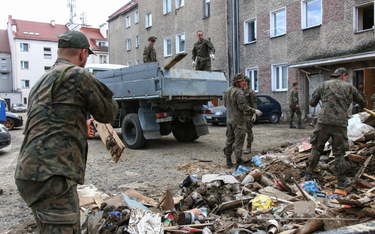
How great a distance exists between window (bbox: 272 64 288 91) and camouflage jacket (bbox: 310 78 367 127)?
1201 centimetres

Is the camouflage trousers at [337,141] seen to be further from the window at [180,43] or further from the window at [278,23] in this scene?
the window at [180,43]

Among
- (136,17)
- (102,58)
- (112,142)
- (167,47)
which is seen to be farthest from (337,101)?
(102,58)

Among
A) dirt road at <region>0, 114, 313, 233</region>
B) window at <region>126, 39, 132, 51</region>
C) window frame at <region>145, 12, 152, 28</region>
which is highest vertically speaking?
window frame at <region>145, 12, 152, 28</region>

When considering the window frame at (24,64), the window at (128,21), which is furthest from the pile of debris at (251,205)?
the window frame at (24,64)

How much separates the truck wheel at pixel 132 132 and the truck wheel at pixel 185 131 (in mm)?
1434

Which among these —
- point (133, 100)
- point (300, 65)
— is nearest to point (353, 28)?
point (300, 65)

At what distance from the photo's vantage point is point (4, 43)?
50688 mm

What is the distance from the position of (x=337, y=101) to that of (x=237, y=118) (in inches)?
75.3

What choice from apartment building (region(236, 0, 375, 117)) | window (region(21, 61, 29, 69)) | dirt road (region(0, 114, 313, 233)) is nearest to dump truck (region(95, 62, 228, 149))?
dirt road (region(0, 114, 313, 233))

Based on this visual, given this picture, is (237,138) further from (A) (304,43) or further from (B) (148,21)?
(B) (148,21)

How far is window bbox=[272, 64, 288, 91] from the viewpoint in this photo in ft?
54.5

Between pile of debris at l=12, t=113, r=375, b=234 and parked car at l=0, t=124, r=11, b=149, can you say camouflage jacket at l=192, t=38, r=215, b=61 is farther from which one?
parked car at l=0, t=124, r=11, b=149

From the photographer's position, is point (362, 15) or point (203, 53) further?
point (362, 15)

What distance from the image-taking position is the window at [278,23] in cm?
1636
